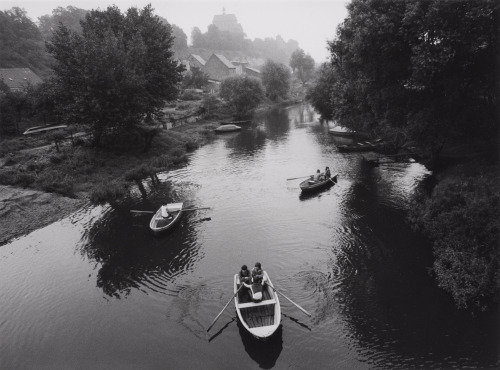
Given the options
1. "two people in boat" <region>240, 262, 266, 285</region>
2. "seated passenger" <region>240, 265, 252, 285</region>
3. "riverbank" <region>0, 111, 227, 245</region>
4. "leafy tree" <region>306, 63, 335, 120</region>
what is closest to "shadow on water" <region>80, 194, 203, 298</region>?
"seated passenger" <region>240, 265, 252, 285</region>

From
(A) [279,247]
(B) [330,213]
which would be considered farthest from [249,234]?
(B) [330,213]

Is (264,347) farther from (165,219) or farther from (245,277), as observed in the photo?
(165,219)

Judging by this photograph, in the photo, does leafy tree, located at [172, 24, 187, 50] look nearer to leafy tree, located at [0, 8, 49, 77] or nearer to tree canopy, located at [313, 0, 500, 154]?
leafy tree, located at [0, 8, 49, 77]

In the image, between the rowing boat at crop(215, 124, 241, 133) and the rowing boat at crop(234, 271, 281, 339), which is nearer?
the rowing boat at crop(234, 271, 281, 339)

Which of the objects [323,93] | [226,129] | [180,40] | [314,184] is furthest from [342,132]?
[180,40]

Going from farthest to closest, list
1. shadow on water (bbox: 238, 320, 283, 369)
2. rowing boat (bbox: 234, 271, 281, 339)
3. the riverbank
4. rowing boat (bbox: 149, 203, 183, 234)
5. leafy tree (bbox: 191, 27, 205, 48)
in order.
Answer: leafy tree (bbox: 191, 27, 205, 48) < the riverbank < rowing boat (bbox: 149, 203, 183, 234) < rowing boat (bbox: 234, 271, 281, 339) < shadow on water (bbox: 238, 320, 283, 369)

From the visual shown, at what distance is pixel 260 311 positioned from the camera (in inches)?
680

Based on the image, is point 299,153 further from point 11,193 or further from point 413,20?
point 11,193

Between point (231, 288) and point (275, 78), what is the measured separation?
93584 mm

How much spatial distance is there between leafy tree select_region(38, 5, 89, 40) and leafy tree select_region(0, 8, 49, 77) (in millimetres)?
18012

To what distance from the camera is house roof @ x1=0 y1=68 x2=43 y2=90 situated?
70.2 meters

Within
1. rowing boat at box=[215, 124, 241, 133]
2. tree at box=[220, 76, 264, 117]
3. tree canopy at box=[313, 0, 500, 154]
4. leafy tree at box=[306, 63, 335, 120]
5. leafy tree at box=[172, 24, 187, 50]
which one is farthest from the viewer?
leafy tree at box=[172, 24, 187, 50]

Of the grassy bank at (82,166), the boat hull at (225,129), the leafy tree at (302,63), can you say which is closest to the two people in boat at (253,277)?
the grassy bank at (82,166)

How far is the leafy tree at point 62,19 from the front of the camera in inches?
4633
